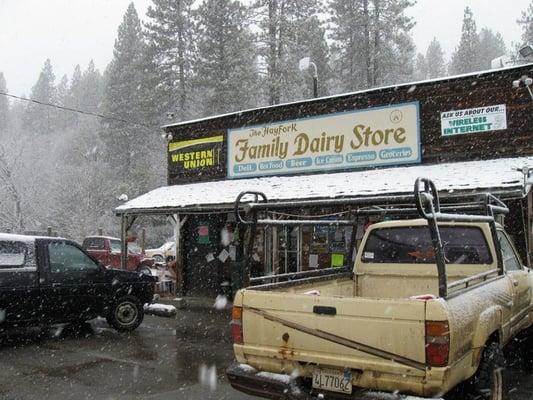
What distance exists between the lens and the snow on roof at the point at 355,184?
10016mm

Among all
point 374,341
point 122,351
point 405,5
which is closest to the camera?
point 374,341

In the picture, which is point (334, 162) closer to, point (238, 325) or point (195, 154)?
point (195, 154)

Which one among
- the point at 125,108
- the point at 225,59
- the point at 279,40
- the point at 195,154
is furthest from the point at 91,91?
the point at 195,154

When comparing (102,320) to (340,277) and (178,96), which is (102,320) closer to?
(340,277)

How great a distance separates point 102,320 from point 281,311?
8.07m

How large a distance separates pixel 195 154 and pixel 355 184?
260 inches

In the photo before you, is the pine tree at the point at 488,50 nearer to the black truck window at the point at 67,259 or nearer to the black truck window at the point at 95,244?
the black truck window at the point at 95,244

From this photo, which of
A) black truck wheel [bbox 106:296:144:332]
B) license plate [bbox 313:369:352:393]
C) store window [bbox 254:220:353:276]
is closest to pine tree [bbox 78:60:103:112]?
store window [bbox 254:220:353:276]

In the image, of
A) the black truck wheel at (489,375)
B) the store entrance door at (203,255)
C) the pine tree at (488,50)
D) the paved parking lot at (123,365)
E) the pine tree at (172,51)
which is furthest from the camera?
the pine tree at (488,50)

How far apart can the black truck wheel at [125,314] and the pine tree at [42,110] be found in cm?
6840

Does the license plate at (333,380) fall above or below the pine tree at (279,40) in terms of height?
below

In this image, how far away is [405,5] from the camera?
116 feet

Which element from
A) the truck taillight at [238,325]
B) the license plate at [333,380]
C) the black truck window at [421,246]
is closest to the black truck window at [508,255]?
the black truck window at [421,246]

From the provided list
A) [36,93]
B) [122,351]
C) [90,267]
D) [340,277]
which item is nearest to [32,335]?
[90,267]
